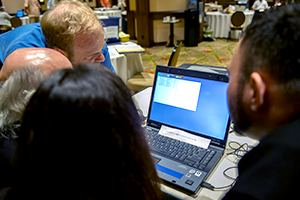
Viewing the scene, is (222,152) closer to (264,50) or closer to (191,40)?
(264,50)

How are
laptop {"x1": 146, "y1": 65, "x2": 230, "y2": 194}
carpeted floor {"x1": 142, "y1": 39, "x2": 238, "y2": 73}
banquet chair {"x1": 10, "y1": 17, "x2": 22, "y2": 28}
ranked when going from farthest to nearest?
banquet chair {"x1": 10, "y1": 17, "x2": 22, "y2": 28} → carpeted floor {"x1": 142, "y1": 39, "x2": 238, "y2": 73} → laptop {"x1": 146, "y1": 65, "x2": 230, "y2": 194}

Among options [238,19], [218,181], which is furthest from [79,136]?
[238,19]

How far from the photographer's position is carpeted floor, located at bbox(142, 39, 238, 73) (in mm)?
4383

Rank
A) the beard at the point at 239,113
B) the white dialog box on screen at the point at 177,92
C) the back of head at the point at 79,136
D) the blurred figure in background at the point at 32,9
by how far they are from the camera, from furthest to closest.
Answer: the blurred figure in background at the point at 32,9 → the white dialog box on screen at the point at 177,92 → the beard at the point at 239,113 → the back of head at the point at 79,136

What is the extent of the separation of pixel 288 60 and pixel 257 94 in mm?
87

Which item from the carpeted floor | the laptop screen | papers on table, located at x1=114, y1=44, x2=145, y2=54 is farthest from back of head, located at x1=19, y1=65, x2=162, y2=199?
the carpeted floor

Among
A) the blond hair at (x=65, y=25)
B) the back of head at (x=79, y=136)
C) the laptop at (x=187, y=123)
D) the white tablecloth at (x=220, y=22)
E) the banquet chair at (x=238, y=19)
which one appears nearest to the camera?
the back of head at (x=79, y=136)

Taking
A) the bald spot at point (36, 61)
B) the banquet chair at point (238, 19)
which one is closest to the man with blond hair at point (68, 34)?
the bald spot at point (36, 61)

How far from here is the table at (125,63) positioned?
2.31 metres

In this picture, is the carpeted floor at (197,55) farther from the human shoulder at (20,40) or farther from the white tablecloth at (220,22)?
the human shoulder at (20,40)

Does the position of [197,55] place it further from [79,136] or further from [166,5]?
[79,136]

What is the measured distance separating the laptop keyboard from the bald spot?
0.44 metres

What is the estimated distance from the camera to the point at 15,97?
1.92 ft

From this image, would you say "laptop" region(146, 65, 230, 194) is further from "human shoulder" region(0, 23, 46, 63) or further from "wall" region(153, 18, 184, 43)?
"wall" region(153, 18, 184, 43)
